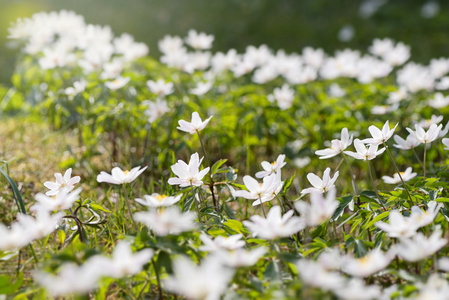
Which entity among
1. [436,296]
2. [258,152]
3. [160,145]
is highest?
[258,152]

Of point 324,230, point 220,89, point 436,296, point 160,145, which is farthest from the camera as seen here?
point 220,89

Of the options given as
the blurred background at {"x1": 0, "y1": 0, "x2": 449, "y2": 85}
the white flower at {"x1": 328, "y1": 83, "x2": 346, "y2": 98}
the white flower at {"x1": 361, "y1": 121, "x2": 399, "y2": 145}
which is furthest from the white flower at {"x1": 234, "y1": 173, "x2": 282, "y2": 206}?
the blurred background at {"x1": 0, "y1": 0, "x2": 449, "y2": 85}

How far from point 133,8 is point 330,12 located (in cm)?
289

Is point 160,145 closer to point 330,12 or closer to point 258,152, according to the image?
point 258,152

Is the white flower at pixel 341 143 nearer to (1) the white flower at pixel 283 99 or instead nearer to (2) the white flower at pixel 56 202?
(2) the white flower at pixel 56 202

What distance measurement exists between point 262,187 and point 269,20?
5.42m

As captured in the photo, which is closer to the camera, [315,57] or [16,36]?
[16,36]

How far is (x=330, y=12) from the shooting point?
652 centimetres

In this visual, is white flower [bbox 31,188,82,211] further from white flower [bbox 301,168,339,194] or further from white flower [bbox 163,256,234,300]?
white flower [bbox 301,168,339,194]

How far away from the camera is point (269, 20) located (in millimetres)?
6402

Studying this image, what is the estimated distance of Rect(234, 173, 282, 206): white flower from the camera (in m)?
1.35

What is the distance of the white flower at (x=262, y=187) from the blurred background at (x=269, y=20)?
4718mm

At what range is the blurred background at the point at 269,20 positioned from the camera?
5.91 meters

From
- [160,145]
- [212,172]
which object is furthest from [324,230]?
[160,145]
